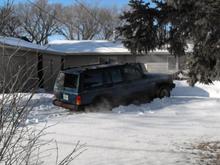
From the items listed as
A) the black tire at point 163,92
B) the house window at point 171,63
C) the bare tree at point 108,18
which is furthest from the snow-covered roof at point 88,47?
the black tire at point 163,92

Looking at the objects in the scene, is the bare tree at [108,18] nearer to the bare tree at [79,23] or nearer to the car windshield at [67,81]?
the bare tree at [79,23]

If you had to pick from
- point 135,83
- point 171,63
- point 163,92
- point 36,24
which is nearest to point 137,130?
point 135,83

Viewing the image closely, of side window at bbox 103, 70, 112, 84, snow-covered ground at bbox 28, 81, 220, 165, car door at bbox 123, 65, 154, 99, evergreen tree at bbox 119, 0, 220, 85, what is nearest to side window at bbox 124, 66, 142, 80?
car door at bbox 123, 65, 154, 99

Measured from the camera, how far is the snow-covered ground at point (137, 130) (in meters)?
8.12

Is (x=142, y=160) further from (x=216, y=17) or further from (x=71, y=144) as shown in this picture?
(x=216, y=17)

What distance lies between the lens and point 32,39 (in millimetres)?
47781

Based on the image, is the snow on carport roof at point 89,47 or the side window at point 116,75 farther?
the snow on carport roof at point 89,47

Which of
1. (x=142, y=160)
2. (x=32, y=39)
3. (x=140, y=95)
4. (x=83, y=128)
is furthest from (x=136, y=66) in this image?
(x=32, y=39)

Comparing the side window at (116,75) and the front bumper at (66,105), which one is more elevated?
the side window at (116,75)

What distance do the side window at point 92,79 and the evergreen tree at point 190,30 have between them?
6.30 meters

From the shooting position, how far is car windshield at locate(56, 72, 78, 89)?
15918 millimetres

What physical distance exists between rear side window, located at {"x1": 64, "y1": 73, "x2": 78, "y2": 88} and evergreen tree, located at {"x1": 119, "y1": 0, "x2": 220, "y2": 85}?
6.40 metres

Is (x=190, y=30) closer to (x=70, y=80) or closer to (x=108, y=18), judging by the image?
(x=70, y=80)

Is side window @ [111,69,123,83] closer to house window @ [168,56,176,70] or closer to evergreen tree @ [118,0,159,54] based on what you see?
evergreen tree @ [118,0,159,54]
